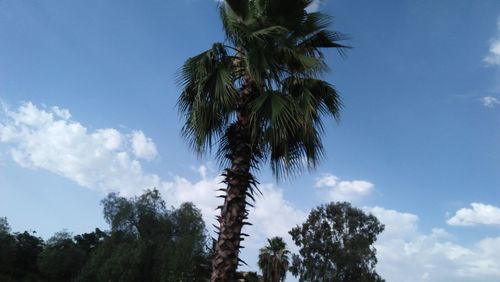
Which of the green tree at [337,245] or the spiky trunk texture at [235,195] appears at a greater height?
the green tree at [337,245]

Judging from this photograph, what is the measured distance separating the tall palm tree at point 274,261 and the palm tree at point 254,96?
3186 centimetres

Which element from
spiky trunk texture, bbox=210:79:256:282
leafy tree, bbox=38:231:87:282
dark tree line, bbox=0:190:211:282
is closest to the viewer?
spiky trunk texture, bbox=210:79:256:282

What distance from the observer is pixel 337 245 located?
1649 inches

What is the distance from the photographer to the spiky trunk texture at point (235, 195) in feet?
20.4

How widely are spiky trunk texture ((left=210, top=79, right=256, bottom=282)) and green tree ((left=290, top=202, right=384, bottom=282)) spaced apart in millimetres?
36017

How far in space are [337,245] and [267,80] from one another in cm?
3715

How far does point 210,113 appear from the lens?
7.19m

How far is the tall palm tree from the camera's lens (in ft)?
124

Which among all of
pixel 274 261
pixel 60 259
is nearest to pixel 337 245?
pixel 274 261

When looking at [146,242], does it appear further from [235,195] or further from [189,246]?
[235,195]

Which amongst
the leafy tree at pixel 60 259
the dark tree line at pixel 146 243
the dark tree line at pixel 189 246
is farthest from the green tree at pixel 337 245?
the leafy tree at pixel 60 259

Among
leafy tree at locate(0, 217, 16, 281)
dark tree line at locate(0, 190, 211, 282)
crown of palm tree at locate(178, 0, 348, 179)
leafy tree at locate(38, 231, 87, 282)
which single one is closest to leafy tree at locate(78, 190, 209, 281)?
dark tree line at locate(0, 190, 211, 282)

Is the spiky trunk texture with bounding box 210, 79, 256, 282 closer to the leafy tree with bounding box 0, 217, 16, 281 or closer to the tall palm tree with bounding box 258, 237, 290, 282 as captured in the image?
the tall palm tree with bounding box 258, 237, 290, 282

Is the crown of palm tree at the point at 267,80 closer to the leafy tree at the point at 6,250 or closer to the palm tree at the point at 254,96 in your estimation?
the palm tree at the point at 254,96
